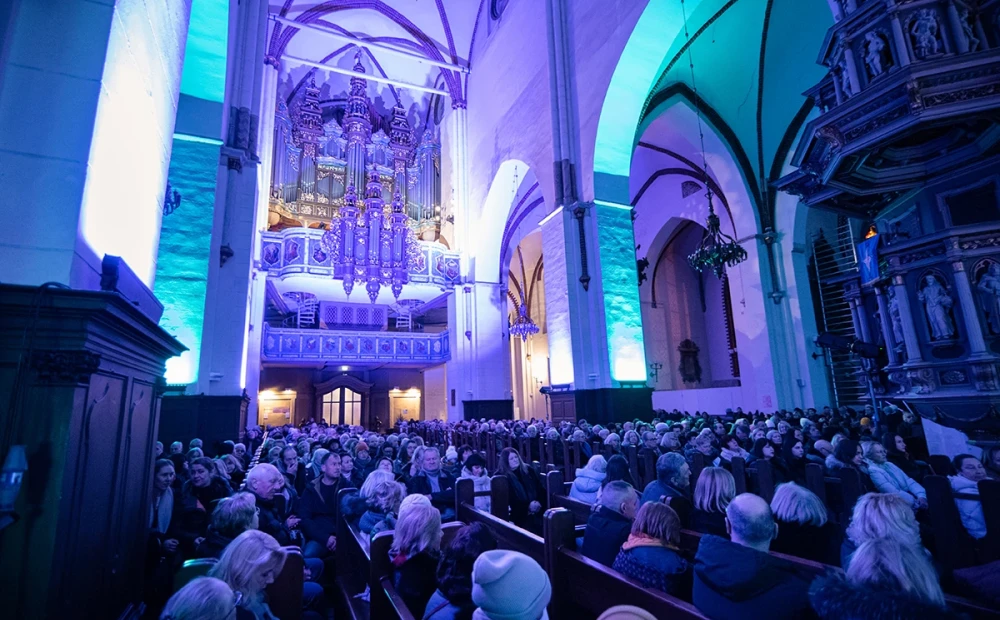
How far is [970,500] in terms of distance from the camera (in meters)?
3.04

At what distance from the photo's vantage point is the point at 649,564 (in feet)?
7.10

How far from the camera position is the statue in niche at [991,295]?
5266 millimetres

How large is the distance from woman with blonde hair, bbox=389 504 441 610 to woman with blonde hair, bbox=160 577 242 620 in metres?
0.91

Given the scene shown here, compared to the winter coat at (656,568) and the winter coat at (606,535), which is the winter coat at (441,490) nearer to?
the winter coat at (606,535)

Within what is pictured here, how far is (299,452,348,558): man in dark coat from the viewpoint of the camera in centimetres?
368

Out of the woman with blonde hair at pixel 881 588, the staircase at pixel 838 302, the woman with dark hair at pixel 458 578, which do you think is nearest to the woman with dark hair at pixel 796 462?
the woman with blonde hair at pixel 881 588

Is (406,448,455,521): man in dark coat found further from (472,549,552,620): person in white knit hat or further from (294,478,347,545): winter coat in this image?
(472,549,552,620): person in white knit hat

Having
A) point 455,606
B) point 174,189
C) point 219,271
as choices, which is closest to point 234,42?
point 174,189

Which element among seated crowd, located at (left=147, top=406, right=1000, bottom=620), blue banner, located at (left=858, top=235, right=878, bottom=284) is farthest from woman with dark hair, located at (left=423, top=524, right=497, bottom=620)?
blue banner, located at (left=858, top=235, right=878, bottom=284)

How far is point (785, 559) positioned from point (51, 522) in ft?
9.44

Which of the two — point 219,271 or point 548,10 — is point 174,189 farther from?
point 548,10

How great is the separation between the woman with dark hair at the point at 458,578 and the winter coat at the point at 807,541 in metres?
1.76

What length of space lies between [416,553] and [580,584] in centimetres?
83

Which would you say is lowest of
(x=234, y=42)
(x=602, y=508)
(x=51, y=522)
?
(x=602, y=508)
